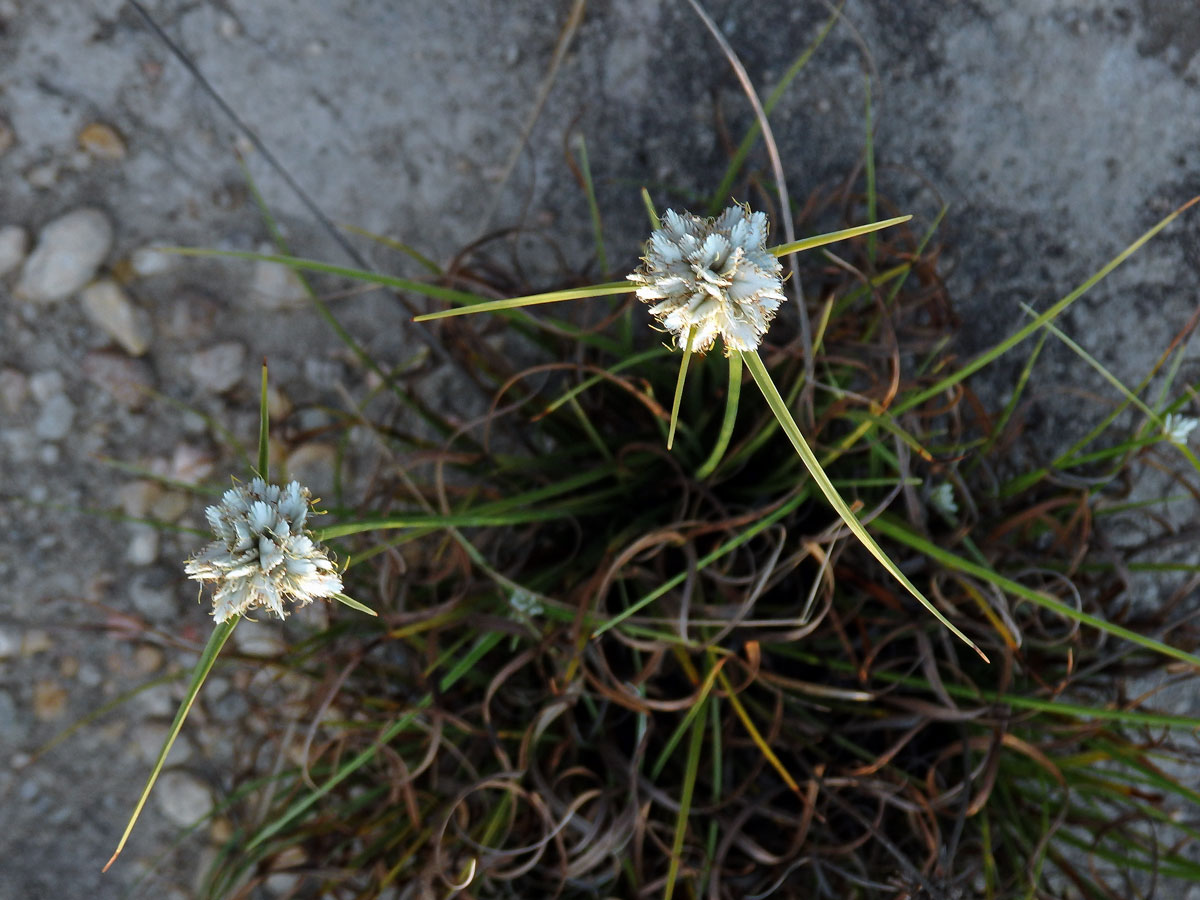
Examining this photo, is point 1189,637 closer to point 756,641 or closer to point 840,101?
point 756,641

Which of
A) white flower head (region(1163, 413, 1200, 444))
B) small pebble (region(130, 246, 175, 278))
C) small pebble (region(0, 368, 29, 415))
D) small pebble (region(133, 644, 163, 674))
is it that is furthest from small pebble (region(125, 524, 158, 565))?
white flower head (region(1163, 413, 1200, 444))

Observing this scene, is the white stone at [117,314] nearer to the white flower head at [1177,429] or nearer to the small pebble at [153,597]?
the small pebble at [153,597]

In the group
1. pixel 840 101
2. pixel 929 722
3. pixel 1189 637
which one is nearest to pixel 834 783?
pixel 929 722

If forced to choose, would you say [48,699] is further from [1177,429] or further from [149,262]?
[1177,429]

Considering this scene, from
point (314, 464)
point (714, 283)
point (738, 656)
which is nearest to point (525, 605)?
point (738, 656)

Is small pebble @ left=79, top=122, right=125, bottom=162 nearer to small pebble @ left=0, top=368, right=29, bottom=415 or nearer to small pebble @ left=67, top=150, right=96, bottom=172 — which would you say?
small pebble @ left=67, top=150, right=96, bottom=172

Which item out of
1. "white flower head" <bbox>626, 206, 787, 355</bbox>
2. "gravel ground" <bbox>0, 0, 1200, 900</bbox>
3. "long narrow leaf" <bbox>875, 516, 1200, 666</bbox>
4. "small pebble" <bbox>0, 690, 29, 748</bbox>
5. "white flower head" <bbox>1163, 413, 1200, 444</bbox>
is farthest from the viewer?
"small pebble" <bbox>0, 690, 29, 748</bbox>

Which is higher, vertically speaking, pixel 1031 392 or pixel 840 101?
pixel 840 101

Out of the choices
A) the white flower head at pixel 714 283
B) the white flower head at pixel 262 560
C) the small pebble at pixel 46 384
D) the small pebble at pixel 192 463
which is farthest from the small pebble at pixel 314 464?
the white flower head at pixel 714 283
